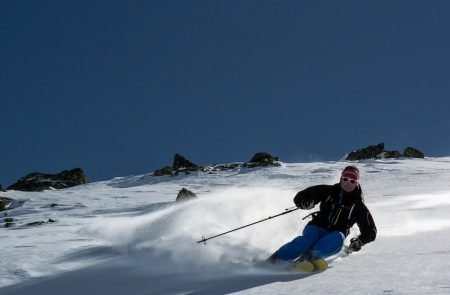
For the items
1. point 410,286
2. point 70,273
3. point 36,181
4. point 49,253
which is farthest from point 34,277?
point 36,181

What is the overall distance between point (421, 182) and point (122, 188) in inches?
522

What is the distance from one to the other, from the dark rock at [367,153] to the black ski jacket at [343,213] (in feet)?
104

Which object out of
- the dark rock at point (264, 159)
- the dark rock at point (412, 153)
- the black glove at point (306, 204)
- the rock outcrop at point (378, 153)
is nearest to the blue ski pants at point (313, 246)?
the black glove at point (306, 204)

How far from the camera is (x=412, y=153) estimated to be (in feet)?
121

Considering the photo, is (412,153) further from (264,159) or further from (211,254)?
(211,254)

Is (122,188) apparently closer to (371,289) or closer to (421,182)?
(421,182)

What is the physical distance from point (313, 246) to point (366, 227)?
83 centimetres

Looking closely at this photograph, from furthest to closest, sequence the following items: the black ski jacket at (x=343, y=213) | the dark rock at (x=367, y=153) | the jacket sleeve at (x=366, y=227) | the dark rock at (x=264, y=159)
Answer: the dark rock at (x=367, y=153), the dark rock at (x=264, y=159), the black ski jacket at (x=343, y=213), the jacket sleeve at (x=366, y=227)

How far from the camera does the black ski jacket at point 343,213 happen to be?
6578 millimetres

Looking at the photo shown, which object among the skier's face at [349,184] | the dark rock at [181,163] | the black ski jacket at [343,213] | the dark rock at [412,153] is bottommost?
the black ski jacket at [343,213]

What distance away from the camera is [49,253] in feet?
26.8

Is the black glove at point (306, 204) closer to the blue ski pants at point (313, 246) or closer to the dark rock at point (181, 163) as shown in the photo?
the blue ski pants at point (313, 246)

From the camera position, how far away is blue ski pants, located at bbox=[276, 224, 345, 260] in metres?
5.95

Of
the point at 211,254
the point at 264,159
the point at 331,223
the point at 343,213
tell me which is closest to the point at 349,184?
the point at 343,213
